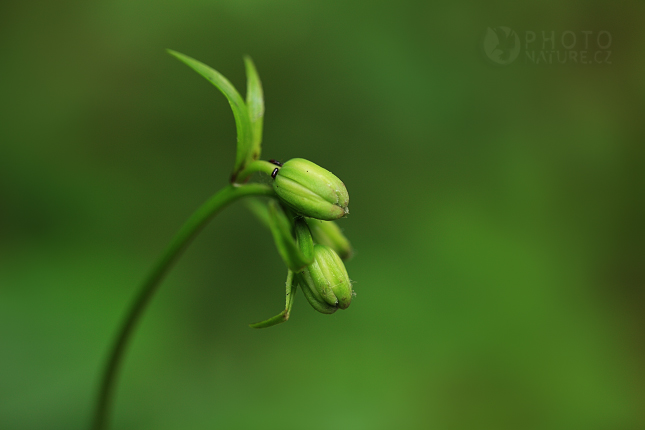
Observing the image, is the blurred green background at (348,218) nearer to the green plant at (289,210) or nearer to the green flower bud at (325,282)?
the green plant at (289,210)

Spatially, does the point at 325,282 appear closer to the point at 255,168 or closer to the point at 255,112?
the point at 255,168

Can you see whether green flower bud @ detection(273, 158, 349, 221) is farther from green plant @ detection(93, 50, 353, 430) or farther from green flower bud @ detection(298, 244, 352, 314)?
green flower bud @ detection(298, 244, 352, 314)

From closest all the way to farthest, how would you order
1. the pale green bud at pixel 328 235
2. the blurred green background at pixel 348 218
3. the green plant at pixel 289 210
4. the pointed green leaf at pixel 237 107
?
the green plant at pixel 289 210 < the pointed green leaf at pixel 237 107 < the pale green bud at pixel 328 235 < the blurred green background at pixel 348 218
